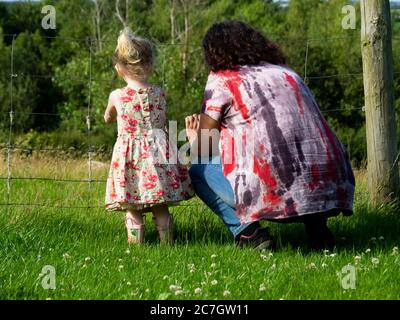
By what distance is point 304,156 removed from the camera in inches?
176

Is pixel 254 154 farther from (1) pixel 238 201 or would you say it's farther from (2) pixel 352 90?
(2) pixel 352 90

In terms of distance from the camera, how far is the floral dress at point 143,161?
485 centimetres

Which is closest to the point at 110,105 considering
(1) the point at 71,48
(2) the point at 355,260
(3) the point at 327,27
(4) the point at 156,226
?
(4) the point at 156,226

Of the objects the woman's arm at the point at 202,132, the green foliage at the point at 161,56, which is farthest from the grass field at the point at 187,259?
the green foliage at the point at 161,56

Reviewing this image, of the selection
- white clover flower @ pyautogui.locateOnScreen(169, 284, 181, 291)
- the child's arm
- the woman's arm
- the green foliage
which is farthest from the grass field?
the green foliage

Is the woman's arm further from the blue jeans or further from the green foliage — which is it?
the green foliage

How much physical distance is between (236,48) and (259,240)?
1.14 meters

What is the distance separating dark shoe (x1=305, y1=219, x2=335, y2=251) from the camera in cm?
472

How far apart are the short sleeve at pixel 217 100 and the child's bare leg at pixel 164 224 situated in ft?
2.38

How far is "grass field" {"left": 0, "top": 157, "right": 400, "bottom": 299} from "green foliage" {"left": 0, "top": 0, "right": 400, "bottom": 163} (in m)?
13.9

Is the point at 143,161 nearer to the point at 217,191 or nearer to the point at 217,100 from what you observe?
the point at 217,191

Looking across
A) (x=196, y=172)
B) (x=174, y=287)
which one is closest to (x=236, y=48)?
(x=196, y=172)
